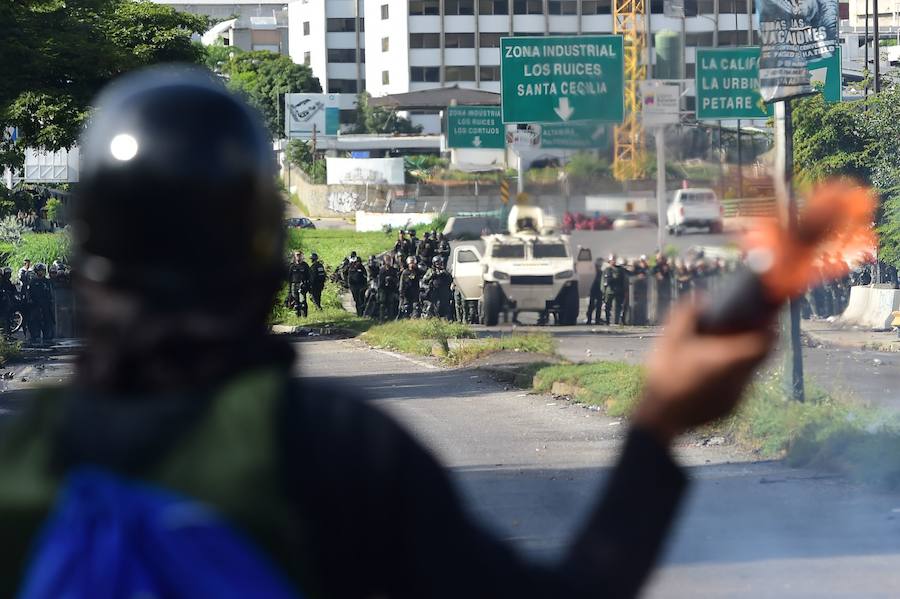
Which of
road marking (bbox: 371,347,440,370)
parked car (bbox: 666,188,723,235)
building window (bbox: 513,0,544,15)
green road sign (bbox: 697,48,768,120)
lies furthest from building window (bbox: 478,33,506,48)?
parked car (bbox: 666,188,723,235)

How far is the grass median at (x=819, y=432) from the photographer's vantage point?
32.0ft

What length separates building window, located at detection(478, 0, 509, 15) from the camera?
74562 mm

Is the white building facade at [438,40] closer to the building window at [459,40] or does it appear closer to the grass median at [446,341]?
the building window at [459,40]

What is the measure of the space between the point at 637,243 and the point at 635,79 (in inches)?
30.8

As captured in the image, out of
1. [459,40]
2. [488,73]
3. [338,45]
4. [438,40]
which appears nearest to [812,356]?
[459,40]

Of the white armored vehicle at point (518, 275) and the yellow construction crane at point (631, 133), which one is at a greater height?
the yellow construction crane at point (631, 133)

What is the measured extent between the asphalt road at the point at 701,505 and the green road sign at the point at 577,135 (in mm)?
957

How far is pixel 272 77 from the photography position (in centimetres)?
9319

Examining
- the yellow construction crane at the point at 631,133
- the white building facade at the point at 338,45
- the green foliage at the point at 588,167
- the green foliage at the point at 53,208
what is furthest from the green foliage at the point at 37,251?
the white building facade at the point at 338,45

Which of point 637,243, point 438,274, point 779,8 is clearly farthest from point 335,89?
point 637,243

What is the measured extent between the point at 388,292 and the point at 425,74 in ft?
179

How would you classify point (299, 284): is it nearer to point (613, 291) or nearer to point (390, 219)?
point (613, 291)

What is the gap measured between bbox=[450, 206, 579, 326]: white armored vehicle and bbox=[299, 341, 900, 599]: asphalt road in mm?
1410

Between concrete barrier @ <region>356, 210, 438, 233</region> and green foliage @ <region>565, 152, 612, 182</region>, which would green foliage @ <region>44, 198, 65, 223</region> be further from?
green foliage @ <region>565, 152, 612, 182</region>
